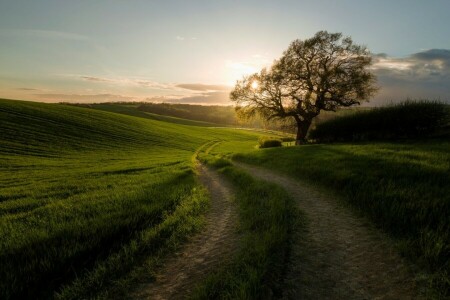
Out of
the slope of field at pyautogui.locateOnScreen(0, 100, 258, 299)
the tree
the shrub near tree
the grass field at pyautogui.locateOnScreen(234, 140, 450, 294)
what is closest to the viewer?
the slope of field at pyautogui.locateOnScreen(0, 100, 258, 299)

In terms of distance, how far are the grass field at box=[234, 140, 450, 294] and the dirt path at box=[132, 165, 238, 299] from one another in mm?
4030

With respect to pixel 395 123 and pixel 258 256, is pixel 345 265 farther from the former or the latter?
pixel 395 123

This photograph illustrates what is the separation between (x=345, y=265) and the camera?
5.67 metres

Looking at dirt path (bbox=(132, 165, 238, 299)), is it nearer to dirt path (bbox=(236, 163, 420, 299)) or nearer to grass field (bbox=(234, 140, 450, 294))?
dirt path (bbox=(236, 163, 420, 299))

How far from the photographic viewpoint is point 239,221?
9.16 m

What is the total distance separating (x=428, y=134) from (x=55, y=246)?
89.6 ft

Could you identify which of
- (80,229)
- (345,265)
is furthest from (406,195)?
(80,229)

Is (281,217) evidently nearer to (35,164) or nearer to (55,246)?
(55,246)

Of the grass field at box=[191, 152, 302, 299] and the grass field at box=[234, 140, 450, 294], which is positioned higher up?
the grass field at box=[234, 140, 450, 294]

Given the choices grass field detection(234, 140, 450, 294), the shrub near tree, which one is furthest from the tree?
grass field detection(234, 140, 450, 294)

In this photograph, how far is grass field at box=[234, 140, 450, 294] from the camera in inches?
221

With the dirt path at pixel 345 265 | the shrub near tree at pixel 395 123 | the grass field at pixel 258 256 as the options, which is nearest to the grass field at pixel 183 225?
the grass field at pixel 258 256

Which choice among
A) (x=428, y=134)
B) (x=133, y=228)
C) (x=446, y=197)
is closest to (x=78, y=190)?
(x=133, y=228)

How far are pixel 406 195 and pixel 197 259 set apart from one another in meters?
6.62
